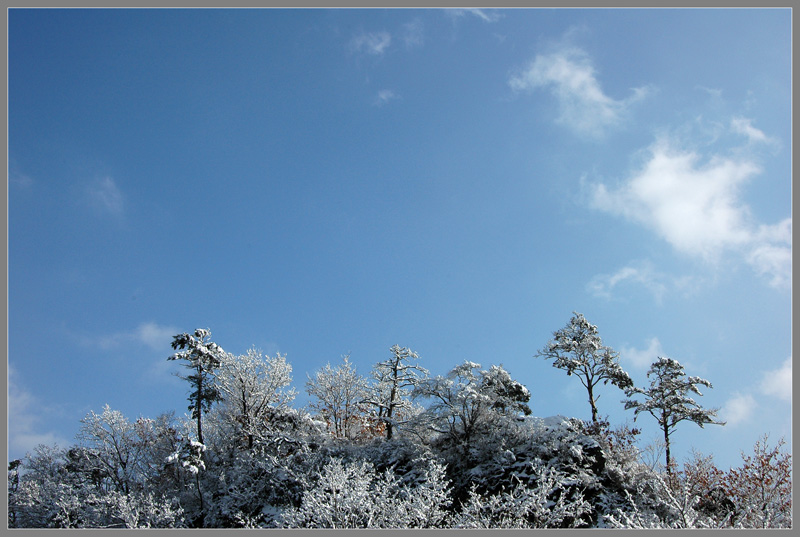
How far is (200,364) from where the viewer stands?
31281 mm

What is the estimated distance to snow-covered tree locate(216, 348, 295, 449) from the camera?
35.3 m

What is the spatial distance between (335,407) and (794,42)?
124 feet

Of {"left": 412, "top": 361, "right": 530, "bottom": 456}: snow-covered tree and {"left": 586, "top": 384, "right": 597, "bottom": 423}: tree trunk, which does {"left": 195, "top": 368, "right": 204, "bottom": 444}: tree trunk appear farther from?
{"left": 586, "top": 384, "right": 597, "bottom": 423}: tree trunk

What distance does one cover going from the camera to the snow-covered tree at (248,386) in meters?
35.3

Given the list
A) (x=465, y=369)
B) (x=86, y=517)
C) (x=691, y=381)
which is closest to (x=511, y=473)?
(x=465, y=369)

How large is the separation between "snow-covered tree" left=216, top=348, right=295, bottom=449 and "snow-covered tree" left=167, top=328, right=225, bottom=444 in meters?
2.57

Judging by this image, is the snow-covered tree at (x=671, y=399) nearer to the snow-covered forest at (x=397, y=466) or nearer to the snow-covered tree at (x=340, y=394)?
the snow-covered forest at (x=397, y=466)

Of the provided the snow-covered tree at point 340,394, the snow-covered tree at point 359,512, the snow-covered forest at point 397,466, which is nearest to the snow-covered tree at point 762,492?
the snow-covered forest at point 397,466

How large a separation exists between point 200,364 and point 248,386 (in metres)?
5.24

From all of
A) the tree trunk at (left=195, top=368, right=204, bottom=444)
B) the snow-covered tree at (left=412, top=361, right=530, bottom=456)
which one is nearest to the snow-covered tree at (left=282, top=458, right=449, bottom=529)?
the snow-covered tree at (left=412, top=361, right=530, bottom=456)

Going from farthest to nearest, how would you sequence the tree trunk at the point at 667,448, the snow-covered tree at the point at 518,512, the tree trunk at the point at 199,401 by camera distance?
the tree trunk at the point at 199,401
the tree trunk at the point at 667,448
the snow-covered tree at the point at 518,512

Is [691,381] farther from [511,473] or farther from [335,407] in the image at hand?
[335,407]

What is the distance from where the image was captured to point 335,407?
42.4 metres

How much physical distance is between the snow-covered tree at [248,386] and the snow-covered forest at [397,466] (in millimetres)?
90
